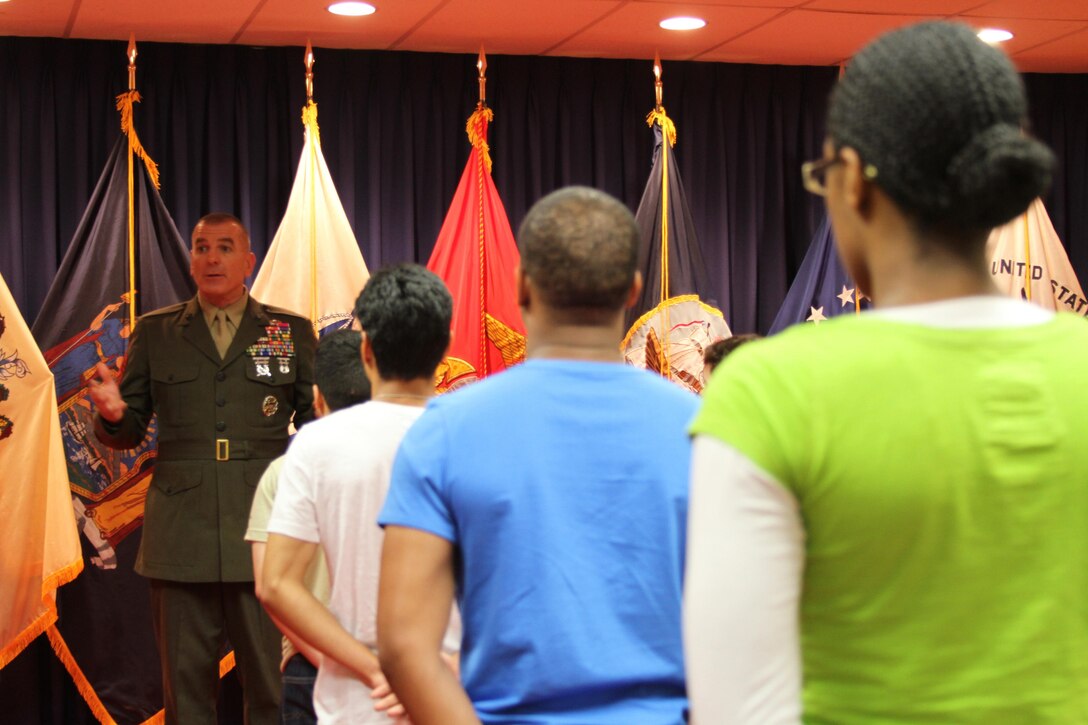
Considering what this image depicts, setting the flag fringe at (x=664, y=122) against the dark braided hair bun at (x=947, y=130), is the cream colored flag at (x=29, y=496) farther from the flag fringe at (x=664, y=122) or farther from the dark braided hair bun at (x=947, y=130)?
the dark braided hair bun at (x=947, y=130)

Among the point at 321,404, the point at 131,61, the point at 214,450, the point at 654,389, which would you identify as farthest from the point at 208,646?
the point at 654,389

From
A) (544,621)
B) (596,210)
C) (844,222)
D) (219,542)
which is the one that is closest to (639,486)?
(544,621)

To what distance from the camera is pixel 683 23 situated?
4.80 meters

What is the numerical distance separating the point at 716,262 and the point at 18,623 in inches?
120

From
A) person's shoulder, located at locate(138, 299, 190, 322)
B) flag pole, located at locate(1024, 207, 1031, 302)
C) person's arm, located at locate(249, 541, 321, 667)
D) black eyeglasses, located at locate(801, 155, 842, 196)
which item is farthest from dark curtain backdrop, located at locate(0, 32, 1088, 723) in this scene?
black eyeglasses, located at locate(801, 155, 842, 196)

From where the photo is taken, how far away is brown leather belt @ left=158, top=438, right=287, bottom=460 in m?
3.88

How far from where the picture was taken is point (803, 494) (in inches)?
36.9

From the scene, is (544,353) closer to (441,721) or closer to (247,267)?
(441,721)

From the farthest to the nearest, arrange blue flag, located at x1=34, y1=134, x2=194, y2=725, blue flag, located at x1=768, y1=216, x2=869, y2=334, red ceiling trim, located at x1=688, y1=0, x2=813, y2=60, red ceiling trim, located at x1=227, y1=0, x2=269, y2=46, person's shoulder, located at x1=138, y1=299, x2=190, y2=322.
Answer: blue flag, located at x1=768, y1=216, x2=869, y2=334 < red ceiling trim, located at x1=688, y1=0, x2=813, y2=60 < blue flag, located at x1=34, y1=134, x2=194, y2=725 < red ceiling trim, located at x1=227, y1=0, x2=269, y2=46 < person's shoulder, located at x1=138, y1=299, x2=190, y2=322

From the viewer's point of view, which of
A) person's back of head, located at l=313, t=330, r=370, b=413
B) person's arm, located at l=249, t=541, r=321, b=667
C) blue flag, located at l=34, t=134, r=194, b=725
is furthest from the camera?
blue flag, located at l=34, t=134, r=194, b=725

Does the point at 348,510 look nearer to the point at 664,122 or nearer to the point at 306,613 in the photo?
the point at 306,613

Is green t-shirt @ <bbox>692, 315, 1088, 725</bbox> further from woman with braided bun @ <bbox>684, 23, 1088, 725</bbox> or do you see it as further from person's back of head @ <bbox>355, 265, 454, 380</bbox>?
person's back of head @ <bbox>355, 265, 454, 380</bbox>

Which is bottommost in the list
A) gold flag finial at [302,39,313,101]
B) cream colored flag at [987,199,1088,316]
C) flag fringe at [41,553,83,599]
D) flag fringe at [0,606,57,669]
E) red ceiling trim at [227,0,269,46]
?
flag fringe at [0,606,57,669]

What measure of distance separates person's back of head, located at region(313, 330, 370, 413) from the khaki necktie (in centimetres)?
148
